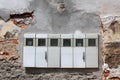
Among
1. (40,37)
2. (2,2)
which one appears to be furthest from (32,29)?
(2,2)

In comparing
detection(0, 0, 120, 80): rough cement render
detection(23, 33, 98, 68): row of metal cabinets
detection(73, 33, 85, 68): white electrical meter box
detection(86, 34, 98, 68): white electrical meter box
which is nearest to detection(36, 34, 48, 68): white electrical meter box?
detection(23, 33, 98, 68): row of metal cabinets

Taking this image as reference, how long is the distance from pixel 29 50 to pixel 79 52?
0.62 m

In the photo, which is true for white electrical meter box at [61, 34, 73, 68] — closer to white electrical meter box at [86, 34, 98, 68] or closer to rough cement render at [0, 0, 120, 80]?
rough cement render at [0, 0, 120, 80]

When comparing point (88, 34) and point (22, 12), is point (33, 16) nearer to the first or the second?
point (22, 12)

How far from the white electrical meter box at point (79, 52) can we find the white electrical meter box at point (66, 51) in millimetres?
49

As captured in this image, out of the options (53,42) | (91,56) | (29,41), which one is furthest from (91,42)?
(29,41)

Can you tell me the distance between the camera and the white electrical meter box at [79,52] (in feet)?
17.1

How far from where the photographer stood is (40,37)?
5273mm

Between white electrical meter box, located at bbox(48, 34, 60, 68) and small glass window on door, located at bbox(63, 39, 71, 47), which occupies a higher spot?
small glass window on door, located at bbox(63, 39, 71, 47)

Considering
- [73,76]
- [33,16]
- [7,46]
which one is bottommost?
[73,76]

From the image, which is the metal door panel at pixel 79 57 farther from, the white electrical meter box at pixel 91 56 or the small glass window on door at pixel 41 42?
the small glass window on door at pixel 41 42

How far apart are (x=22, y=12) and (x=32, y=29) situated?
25 centimetres

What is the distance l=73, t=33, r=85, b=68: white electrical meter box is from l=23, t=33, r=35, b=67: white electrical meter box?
0.52m

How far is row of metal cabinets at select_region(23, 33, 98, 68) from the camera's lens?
5.21 m
